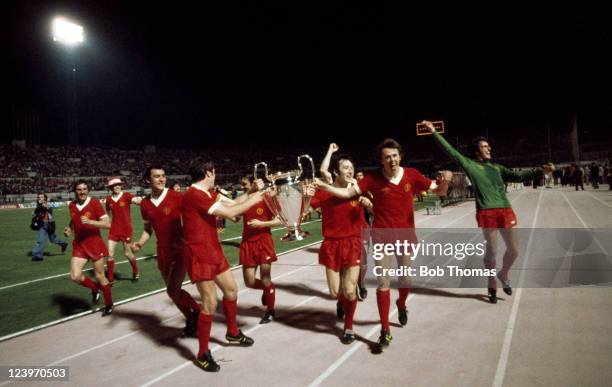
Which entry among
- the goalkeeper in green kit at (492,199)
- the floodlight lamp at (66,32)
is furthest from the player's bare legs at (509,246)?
the floodlight lamp at (66,32)

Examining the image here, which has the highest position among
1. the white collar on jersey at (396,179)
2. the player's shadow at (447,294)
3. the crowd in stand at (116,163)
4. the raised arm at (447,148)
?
the crowd in stand at (116,163)

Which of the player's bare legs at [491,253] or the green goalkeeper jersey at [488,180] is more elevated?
the green goalkeeper jersey at [488,180]

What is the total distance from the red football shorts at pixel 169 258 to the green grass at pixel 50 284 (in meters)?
2.59

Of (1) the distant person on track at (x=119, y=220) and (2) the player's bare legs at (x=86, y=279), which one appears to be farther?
(1) the distant person on track at (x=119, y=220)

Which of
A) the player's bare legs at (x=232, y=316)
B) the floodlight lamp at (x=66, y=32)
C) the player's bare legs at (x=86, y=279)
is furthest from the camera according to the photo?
the floodlight lamp at (x=66, y=32)

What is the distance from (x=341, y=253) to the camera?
4934 millimetres

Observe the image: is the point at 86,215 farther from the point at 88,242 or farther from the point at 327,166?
the point at 327,166

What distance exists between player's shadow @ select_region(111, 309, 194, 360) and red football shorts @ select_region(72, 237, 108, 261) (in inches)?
38.5

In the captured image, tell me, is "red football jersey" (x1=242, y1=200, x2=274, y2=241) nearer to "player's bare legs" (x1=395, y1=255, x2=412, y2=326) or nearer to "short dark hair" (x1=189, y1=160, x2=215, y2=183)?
"short dark hair" (x1=189, y1=160, x2=215, y2=183)

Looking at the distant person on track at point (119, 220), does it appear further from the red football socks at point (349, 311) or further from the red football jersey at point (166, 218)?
the red football socks at point (349, 311)

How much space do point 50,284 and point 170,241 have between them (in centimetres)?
550

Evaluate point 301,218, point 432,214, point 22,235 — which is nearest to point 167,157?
point 22,235

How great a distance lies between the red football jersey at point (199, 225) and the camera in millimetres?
4215

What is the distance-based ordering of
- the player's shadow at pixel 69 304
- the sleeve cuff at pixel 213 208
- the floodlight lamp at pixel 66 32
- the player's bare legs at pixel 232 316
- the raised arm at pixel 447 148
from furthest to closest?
the floodlight lamp at pixel 66 32 < the player's shadow at pixel 69 304 < the raised arm at pixel 447 148 < the player's bare legs at pixel 232 316 < the sleeve cuff at pixel 213 208
